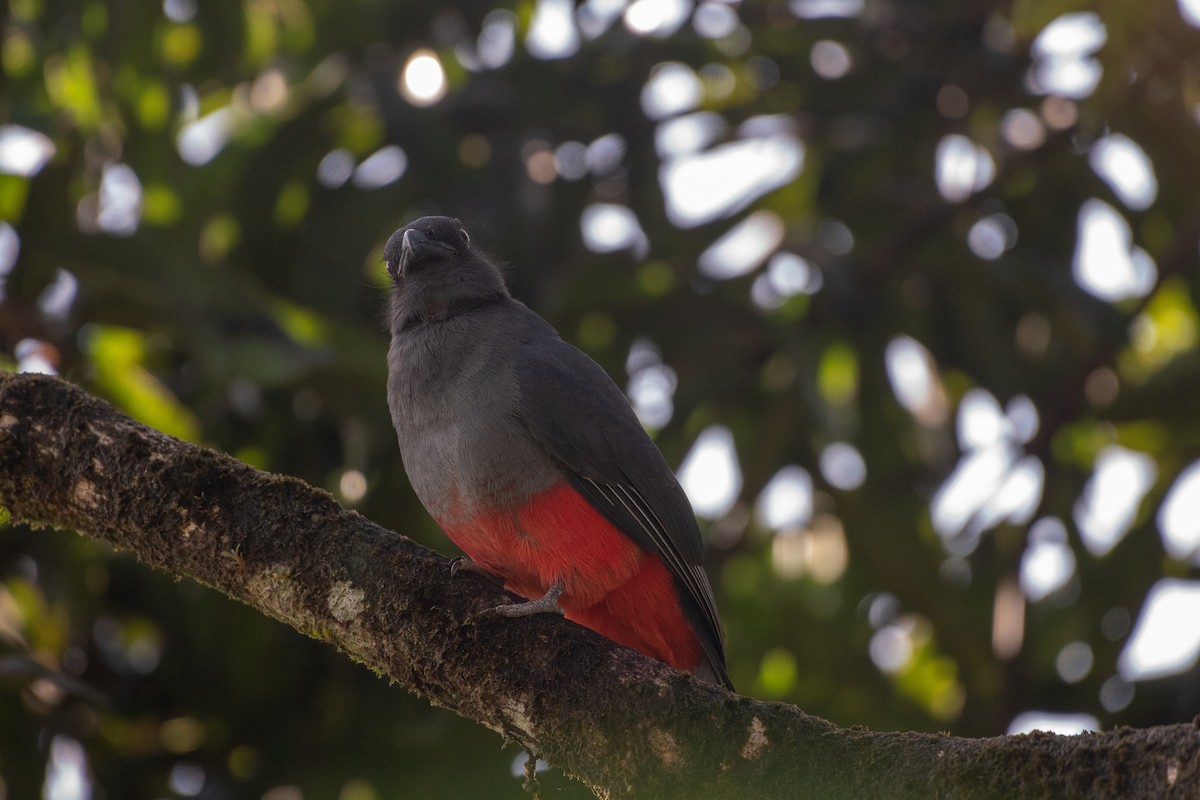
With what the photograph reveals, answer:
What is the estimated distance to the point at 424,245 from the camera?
4.62 m

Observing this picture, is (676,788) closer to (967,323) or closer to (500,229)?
(500,229)

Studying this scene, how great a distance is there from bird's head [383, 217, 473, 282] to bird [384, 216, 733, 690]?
0.16m

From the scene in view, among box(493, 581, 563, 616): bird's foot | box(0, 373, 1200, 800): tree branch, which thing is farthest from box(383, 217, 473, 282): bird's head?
box(493, 581, 563, 616): bird's foot

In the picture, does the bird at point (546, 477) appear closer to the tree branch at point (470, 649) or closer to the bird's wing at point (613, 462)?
the bird's wing at point (613, 462)

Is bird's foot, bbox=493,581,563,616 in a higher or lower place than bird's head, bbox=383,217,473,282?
higher

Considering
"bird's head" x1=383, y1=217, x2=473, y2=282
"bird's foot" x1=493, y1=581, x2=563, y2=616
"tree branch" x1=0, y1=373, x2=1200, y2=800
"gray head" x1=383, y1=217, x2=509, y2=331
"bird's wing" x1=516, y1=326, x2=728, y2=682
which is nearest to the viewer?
"tree branch" x1=0, y1=373, x2=1200, y2=800

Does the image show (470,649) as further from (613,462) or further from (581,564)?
(613,462)

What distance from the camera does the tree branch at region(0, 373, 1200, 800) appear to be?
2225 mm

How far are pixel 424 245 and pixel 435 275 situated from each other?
12cm

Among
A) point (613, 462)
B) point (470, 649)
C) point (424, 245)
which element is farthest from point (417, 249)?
point (470, 649)

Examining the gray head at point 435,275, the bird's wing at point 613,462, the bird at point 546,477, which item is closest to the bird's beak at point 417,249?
the gray head at point 435,275

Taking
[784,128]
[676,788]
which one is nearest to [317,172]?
[784,128]

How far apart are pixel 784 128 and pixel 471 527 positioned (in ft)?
13.3

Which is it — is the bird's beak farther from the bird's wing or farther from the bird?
the bird's wing
